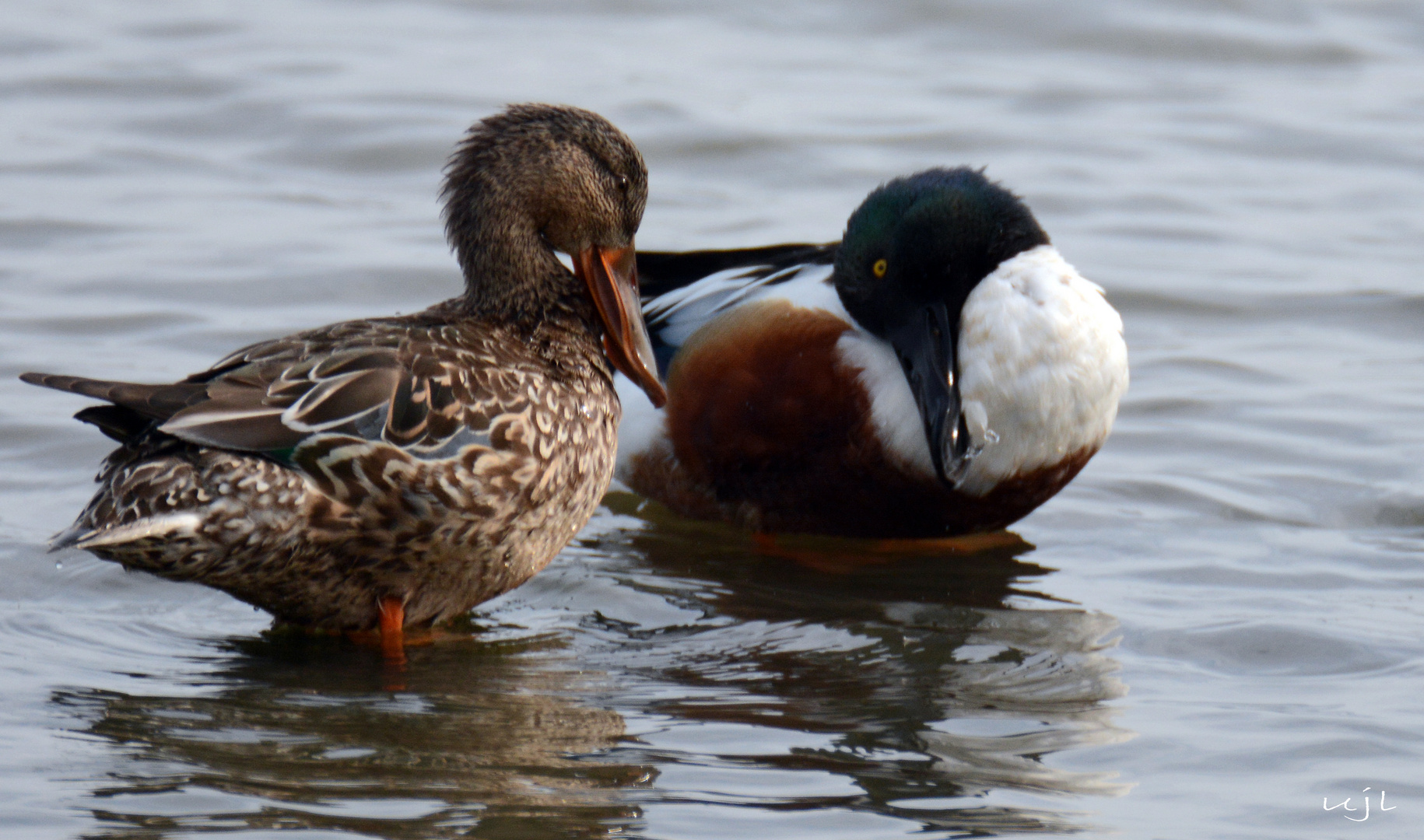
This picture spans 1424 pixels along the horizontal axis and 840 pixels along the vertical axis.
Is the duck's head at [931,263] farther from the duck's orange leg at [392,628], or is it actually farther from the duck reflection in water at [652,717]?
the duck's orange leg at [392,628]

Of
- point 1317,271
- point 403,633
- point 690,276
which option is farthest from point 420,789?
point 1317,271

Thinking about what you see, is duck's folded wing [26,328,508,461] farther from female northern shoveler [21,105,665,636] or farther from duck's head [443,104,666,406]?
duck's head [443,104,666,406]

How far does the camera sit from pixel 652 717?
4.21 m

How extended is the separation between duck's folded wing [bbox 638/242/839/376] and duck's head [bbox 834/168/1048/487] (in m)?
0.33

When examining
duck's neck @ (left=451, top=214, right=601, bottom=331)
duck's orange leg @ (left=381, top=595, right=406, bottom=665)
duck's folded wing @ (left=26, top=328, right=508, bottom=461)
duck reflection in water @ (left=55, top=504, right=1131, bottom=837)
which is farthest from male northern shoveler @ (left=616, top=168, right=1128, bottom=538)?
duck's orange leg @ (left=381, top=595, right=406, bottom=665)

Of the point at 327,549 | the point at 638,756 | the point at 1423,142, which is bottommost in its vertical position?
the point at 638,756

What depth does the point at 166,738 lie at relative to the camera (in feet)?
12.9

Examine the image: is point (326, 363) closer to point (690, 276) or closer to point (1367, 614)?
point (690, 276)

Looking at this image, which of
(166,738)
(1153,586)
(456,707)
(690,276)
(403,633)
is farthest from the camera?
(690,276)

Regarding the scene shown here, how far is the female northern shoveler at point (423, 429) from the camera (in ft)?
13.8

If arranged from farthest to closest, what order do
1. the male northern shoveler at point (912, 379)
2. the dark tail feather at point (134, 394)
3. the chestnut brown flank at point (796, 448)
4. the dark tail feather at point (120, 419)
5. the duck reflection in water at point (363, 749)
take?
1. the chestnut brown flank at point (796, 448)
2. the male northern shoveler at point (912, 379)
3. the dark tail feather at point (120, 419)
4. the dark tail feather at point (134, 394)
5. the duck reflection in water at point (363, 749)

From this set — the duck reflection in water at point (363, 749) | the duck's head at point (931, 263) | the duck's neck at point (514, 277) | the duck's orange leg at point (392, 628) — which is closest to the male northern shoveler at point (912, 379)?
the duck's head at point (931, 263)

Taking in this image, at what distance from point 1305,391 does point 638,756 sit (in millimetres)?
4265

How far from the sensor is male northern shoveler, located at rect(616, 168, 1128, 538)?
539 centimetres
